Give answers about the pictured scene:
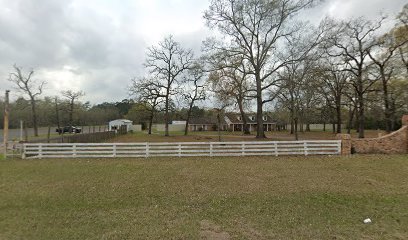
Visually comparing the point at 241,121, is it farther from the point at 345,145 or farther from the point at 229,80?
the point at 345,145

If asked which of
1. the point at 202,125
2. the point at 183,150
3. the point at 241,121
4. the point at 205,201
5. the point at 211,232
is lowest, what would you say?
the point at 211,232

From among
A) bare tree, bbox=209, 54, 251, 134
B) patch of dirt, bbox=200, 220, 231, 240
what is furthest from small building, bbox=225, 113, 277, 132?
patch of dirt, bbox=200, 220, 231, 240

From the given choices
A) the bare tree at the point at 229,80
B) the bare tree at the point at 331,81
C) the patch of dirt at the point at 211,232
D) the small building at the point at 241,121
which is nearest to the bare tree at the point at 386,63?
the bare tree at the point at 331,81

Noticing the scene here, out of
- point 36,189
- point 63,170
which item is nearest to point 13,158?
point 63,170

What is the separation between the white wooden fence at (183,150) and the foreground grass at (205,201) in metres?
2.84

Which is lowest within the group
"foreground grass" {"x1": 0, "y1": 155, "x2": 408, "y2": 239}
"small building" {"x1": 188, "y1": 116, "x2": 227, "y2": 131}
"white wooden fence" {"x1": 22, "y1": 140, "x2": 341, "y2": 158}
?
"foreground grass" {"x1": 0, "y1": 155, "x2": 408, "y2": 239}

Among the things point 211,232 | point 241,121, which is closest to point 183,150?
point 211,232

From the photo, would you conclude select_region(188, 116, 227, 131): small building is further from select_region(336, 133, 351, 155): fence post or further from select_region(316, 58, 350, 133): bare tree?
select_region(336, 133, 351, 155): fence post

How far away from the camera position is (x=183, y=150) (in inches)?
585

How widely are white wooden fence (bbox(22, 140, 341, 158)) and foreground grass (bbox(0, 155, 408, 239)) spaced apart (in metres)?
2.84

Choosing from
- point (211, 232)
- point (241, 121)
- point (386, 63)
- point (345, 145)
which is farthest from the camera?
point (241, 121)

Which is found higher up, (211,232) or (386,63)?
(386,63)

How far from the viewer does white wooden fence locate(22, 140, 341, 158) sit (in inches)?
577

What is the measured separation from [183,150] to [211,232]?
9.53 meters
